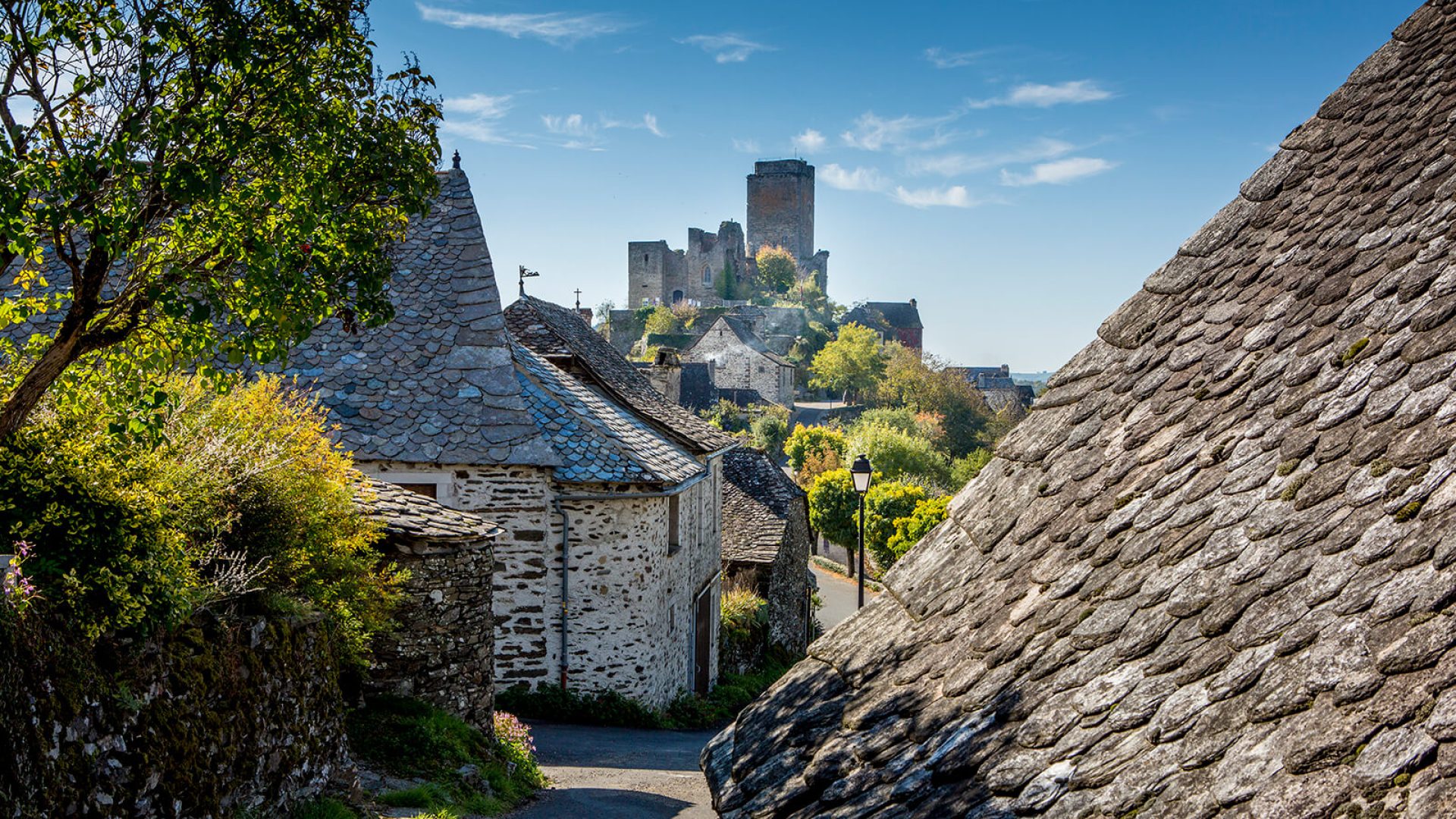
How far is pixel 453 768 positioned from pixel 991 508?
640 centimetres

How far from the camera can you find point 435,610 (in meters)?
10.2

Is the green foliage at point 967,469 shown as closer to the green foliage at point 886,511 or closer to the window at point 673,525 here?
the green foliage at point 886,511

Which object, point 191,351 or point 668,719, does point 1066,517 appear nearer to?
point 191,351

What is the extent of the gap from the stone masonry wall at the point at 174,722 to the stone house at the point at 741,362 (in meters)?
63.4

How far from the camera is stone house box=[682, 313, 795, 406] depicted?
7294cm

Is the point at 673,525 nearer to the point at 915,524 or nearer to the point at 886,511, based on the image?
the point at 915,524

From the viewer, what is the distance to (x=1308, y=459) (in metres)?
3.27

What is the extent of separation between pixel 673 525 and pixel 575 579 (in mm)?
2228

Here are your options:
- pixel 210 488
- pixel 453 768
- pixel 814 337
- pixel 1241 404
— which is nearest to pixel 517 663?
pixel 453 768

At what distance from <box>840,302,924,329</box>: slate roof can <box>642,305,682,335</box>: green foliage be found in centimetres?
1984

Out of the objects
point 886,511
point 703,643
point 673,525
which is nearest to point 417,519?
point 673,525

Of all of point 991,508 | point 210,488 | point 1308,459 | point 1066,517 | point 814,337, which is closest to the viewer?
point 1308,459

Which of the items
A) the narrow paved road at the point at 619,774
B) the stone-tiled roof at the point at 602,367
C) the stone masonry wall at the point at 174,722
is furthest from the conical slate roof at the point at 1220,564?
the stone-tiled roof at the point at 602,367

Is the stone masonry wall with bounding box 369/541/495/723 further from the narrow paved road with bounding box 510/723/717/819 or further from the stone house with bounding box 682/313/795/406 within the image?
the stone house with bounding box 682/313/795/406
